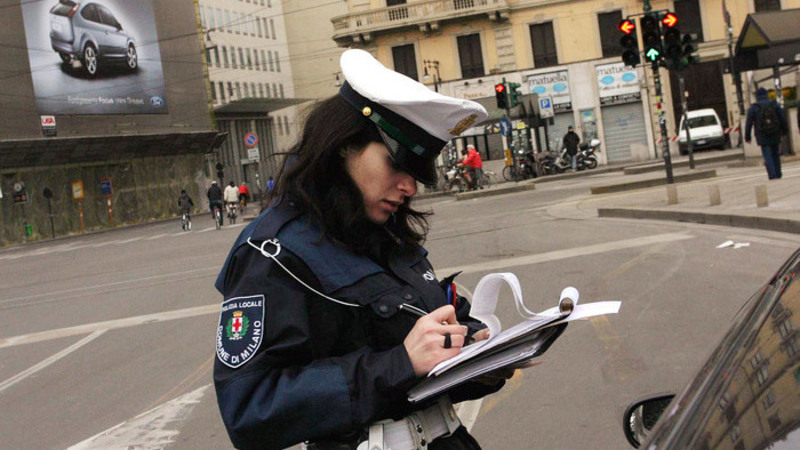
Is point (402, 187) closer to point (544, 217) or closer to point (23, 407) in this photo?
point (23, 407)

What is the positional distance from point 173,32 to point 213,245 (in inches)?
1683

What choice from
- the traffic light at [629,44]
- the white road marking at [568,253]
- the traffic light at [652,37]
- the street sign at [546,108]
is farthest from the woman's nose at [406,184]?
the street sign at [546,108]

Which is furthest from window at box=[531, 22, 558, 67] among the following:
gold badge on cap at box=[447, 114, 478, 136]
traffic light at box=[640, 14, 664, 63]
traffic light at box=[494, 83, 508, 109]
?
gold badge on cap at box=[447, 114, 478, 136]

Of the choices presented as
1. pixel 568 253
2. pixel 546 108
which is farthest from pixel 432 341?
pixel 546 108

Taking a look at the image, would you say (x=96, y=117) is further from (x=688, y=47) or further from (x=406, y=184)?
(x=406, y=184)

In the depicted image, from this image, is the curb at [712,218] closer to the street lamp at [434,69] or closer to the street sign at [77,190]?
the street lamp at [434,69]

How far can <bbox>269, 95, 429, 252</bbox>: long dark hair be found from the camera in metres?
2.17

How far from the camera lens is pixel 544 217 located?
18.7m

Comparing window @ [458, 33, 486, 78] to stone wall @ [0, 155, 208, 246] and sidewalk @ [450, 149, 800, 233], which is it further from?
stone wall @ [0, 155, 208, 246]

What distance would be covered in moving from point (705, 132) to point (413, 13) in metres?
15.0

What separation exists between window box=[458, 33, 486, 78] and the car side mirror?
4378 centimetres

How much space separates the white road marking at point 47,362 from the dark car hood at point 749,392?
7632mm

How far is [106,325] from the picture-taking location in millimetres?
11305

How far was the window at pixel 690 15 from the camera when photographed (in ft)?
143
